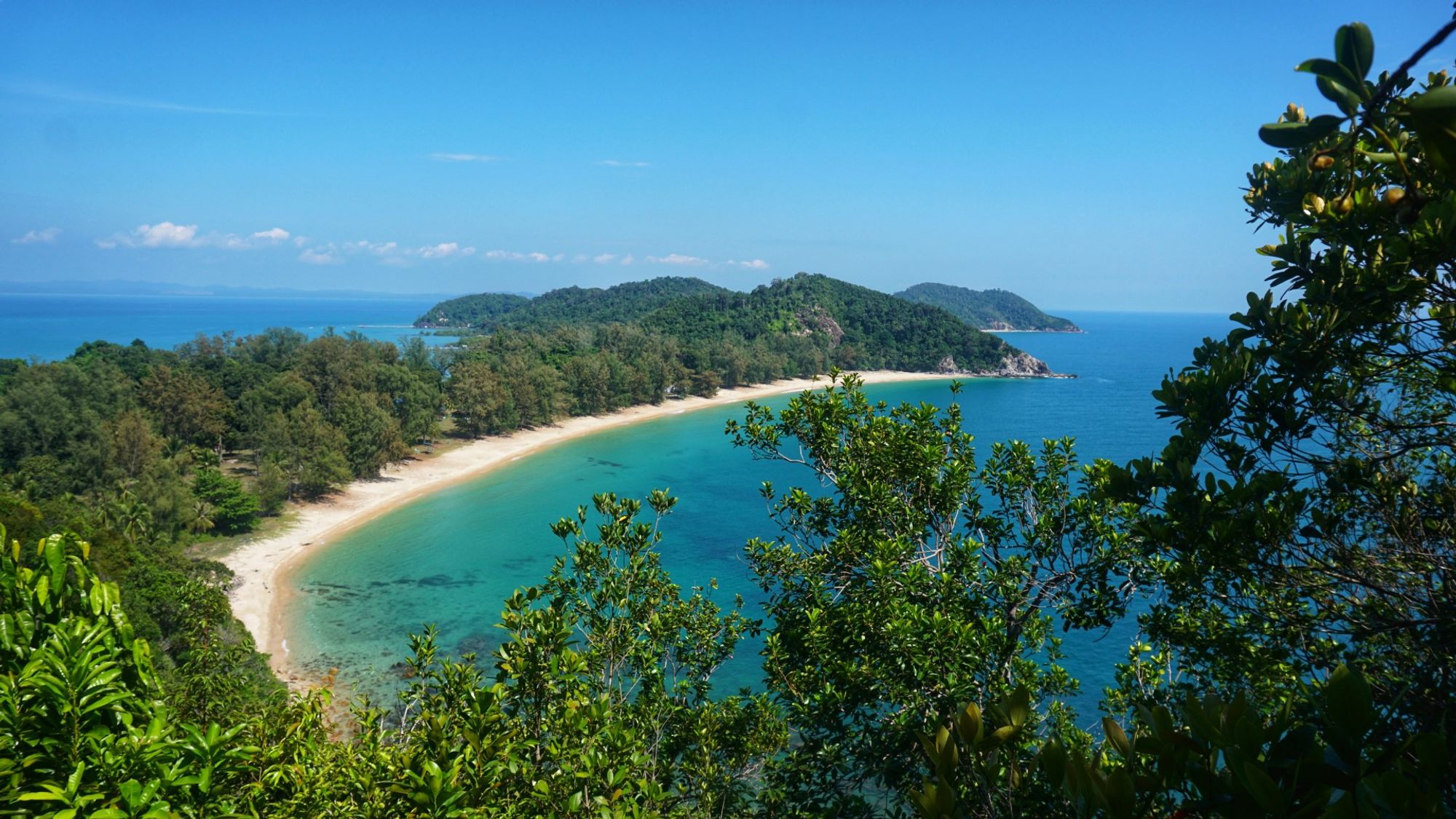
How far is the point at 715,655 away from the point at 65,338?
156005 millimetres

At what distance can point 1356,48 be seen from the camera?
1.62m

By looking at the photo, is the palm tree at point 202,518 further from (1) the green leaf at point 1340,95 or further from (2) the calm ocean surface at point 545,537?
(1) the green leaf at point 1340,95

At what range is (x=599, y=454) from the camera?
50406 millimetres

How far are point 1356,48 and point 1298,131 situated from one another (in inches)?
7.4

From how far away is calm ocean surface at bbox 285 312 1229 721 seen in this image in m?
22.8

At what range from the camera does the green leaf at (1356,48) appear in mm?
1603

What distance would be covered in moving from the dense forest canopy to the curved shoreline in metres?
5.96

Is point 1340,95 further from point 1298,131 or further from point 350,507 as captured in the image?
point 350,507

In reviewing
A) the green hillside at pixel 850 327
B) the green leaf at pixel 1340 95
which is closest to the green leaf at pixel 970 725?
the green leaf at pixel 1340 95

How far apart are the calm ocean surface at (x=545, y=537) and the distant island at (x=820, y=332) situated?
1976 cm

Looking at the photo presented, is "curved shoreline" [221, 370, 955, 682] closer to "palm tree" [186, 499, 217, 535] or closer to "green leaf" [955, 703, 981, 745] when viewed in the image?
"palm tree" [186, 499, 217, 535]

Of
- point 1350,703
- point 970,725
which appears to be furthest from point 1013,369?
point 1350,703

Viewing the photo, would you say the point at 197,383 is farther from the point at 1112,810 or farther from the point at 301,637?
the point at 1112,810

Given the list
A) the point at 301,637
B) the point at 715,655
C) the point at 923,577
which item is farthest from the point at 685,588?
the point at 923,577
